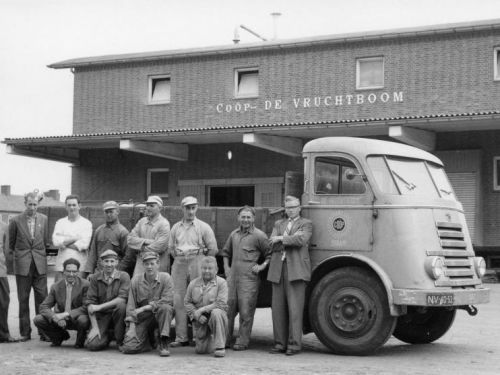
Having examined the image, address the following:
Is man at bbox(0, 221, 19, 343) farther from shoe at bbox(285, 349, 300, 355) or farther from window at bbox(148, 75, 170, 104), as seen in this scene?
window at bbox(148, 75, 170, 104)

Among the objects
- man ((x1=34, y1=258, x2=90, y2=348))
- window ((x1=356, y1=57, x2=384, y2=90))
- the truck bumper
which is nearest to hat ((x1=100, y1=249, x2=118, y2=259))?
man ((x1=34, y1=258, x2=90, y2=348))

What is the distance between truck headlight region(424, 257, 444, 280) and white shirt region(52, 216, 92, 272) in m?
4.46

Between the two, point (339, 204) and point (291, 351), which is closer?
point (291, 351)

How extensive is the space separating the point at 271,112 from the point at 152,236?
16433mm

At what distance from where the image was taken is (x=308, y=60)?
27438 millimetres

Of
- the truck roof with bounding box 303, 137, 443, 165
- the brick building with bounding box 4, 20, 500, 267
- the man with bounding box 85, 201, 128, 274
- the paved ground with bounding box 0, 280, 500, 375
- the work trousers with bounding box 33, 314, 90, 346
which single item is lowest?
the paved ground with bounding box 0, 280, 500, 375

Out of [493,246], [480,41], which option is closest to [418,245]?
[493,246]

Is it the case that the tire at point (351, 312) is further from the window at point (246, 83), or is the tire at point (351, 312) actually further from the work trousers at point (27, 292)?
the window at point (246, 83)

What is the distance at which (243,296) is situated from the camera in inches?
438

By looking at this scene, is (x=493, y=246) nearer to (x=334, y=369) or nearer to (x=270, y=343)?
(x=270, y=343)

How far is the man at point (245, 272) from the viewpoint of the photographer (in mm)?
11133

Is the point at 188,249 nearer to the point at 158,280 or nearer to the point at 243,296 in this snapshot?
the point at 158,280

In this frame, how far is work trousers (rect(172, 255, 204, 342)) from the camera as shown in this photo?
11.4m

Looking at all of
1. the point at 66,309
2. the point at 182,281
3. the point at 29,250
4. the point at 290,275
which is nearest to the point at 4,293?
the point at 29,250
